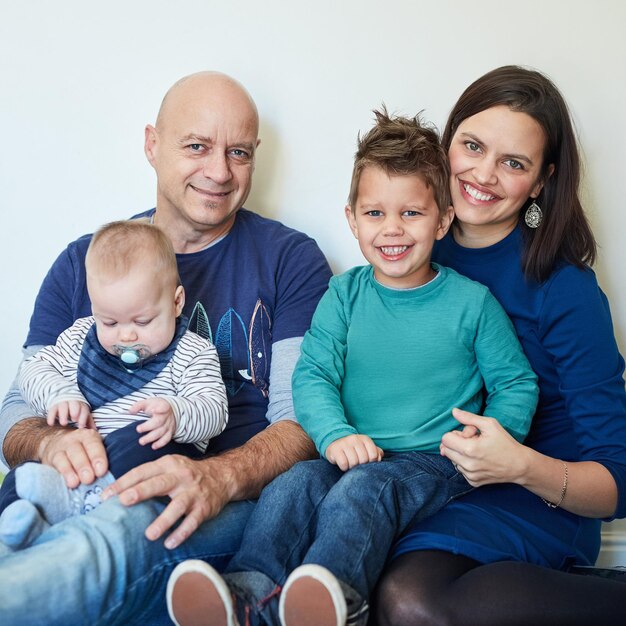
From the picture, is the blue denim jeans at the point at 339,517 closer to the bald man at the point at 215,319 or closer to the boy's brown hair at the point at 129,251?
the bald man at the point at 215,319

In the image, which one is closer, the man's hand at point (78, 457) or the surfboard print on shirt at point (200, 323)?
the man's hand at point (78, 457)

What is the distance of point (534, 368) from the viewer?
6.14 ft

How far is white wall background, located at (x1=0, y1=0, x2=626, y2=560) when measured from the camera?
225 cm

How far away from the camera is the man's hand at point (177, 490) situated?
150 cm

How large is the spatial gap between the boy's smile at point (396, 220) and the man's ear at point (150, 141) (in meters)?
0.70

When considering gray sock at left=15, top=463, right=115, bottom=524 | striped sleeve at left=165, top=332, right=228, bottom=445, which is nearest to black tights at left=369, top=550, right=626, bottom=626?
striped sleeve at left=165, top=332, right=228, bottom=445

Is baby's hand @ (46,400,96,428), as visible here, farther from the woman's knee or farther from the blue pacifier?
the woman's knee

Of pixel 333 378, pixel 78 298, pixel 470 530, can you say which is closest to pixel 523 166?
pixel 333 378

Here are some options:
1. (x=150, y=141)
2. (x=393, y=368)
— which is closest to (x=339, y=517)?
(x=393, y=368)

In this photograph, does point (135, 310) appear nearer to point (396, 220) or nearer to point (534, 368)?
point (396, 220)

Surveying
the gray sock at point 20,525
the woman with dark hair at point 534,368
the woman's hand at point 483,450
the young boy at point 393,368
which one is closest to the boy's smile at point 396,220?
the young boy at point 393,368

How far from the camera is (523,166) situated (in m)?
1.81

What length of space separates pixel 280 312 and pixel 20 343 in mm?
968

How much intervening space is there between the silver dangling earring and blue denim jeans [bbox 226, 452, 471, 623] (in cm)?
61
